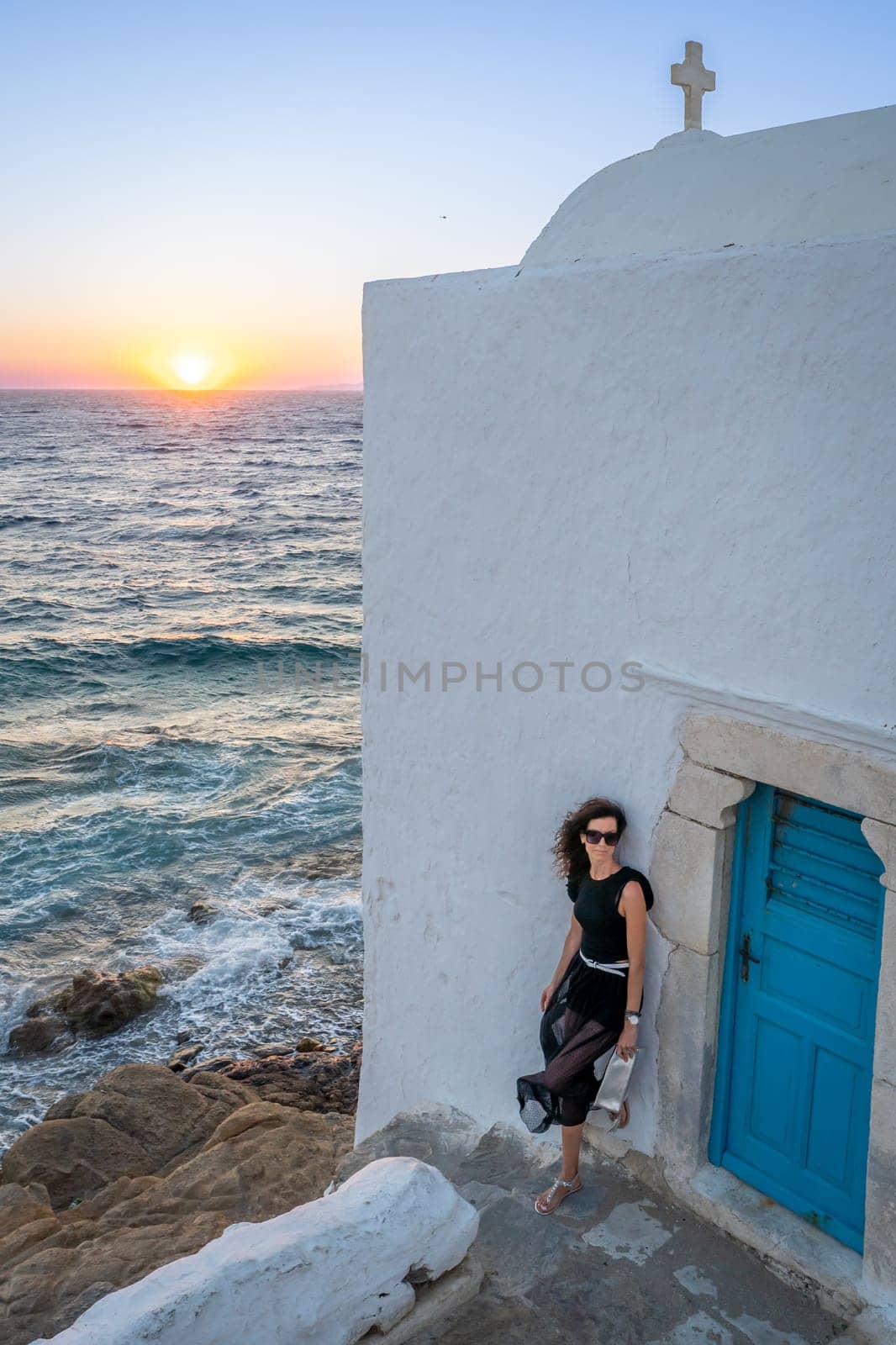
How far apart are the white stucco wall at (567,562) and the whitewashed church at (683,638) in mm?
12

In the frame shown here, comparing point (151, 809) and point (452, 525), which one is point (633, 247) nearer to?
point (452, 525)

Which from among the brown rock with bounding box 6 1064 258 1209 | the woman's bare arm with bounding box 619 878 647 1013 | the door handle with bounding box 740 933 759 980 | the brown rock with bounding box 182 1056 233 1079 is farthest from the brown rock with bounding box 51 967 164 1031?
the door handle with bounding box 740 933 759 980

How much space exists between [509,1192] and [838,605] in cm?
271

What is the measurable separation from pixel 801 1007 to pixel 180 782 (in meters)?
13.3

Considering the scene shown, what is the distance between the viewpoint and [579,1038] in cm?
434

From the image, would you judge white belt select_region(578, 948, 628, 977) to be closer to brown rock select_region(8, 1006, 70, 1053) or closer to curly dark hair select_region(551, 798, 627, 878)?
curly dark hair select_region(551, 798, 627, 878)

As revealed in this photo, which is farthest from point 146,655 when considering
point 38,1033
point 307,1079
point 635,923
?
point 635,923

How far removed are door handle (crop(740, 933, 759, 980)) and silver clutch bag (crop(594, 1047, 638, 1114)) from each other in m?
0.53

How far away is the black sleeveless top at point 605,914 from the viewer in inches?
166

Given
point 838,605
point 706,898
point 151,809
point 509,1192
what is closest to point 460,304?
point 838,605

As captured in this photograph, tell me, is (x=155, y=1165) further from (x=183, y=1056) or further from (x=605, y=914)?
(x=605, y=914)

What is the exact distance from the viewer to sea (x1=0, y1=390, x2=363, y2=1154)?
10570 mm

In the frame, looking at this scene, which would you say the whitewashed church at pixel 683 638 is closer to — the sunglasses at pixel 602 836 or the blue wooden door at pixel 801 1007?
the blue wooden door at pixel 801 1007

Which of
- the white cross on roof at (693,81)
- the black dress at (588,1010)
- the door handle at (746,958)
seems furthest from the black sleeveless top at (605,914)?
the white cross on roof at (693,81)
